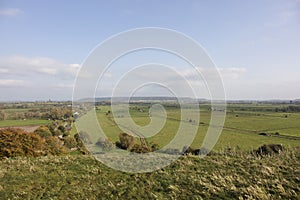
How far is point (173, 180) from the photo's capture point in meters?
10.6

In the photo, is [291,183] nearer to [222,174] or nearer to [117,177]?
[222,174]

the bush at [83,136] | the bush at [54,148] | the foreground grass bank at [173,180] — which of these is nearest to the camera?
the foreground grass bank at [173,180]

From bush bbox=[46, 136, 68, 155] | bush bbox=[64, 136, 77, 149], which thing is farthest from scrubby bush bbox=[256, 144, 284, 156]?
bush bbox=[64, 136, 77, 149]

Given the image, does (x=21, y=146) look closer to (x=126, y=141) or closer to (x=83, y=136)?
(x=126, y=141)

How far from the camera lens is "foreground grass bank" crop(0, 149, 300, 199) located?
28.7 ft

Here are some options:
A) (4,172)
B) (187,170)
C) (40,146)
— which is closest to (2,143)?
(40,146)

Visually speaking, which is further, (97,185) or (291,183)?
(97,185)

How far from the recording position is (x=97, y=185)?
1081 cm

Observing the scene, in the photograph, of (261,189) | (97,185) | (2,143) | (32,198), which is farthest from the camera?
(2,143)

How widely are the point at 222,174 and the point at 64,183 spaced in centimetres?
765

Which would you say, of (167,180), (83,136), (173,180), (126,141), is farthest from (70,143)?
(173,180)

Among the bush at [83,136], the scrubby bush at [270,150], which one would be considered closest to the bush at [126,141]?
the scrubby bush at [270,150]

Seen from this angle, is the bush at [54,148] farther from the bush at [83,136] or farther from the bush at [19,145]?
the bush at [83,136]

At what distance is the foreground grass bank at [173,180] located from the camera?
28.7ft
